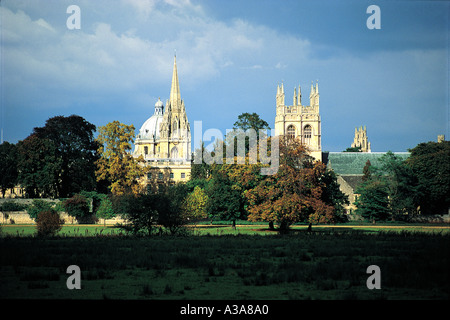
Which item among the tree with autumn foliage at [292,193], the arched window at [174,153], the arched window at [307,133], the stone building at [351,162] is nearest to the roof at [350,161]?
the stone building at [351,162]

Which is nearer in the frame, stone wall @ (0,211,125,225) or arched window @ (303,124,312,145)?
stone wall @ (0,211,125,225)

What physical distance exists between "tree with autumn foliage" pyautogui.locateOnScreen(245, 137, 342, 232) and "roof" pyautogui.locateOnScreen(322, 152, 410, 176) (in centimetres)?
5043

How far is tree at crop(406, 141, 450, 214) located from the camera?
59219 mm

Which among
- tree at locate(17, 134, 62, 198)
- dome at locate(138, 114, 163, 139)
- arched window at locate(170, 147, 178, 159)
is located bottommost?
tree at locate(17, 134, 62, 198)

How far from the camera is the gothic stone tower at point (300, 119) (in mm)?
93938

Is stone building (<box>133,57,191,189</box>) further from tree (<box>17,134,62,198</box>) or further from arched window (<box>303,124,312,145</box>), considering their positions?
tree (<box>17,134,62,198</box>)

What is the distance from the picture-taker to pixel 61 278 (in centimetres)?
1552

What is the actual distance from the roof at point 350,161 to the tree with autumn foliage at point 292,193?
50.4 metres

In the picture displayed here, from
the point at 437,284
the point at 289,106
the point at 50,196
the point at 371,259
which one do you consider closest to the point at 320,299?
the point at 437,284

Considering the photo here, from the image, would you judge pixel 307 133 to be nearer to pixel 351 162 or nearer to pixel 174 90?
pixel 351 162

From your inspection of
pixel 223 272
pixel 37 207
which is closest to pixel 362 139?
pixel 37 207

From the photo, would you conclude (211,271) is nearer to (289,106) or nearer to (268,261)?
(268,261)

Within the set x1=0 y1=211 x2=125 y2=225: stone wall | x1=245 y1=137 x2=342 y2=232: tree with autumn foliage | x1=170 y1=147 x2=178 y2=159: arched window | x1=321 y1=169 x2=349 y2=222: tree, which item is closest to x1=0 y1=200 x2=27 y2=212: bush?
x1=0 y1=211 x2=125 y2=225: stone wall
